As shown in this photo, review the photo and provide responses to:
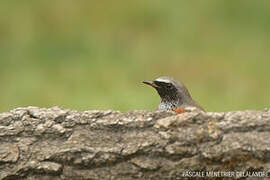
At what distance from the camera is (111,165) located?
611 centimetres

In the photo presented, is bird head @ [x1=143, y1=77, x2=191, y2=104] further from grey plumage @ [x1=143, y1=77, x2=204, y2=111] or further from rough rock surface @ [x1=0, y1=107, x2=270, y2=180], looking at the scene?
rough rock surface @ [x1=0, y1=107, x2=270, y2=180]

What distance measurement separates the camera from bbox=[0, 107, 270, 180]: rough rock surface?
19.7 ft

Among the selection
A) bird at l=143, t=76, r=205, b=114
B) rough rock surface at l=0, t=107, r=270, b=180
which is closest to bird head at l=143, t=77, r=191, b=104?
bird at l=143, t=76, r=205, b=114

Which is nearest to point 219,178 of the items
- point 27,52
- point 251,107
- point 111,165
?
point 111,165

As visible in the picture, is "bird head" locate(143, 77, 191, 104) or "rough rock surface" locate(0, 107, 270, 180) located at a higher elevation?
"bird head" locate(143, 77, 191, 104)

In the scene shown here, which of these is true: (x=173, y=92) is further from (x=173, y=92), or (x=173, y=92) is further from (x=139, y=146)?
(x=139, y=146)

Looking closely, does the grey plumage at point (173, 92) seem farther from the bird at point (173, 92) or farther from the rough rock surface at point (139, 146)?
the rough rock surface at point (139, 146)

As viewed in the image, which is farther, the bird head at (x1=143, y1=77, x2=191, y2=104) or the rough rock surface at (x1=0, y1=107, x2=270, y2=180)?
the bird head at (x1=143, y1=77, x2=191, y2=104)

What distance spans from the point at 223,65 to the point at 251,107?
7.62ft

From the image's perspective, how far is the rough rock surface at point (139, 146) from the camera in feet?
19.7

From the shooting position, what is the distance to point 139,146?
607 centimetres

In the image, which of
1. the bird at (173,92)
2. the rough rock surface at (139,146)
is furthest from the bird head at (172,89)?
the rough rock surface at (139,146)

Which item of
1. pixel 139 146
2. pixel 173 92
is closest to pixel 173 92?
pixel 173 92

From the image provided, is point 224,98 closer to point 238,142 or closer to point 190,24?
point 190,24
